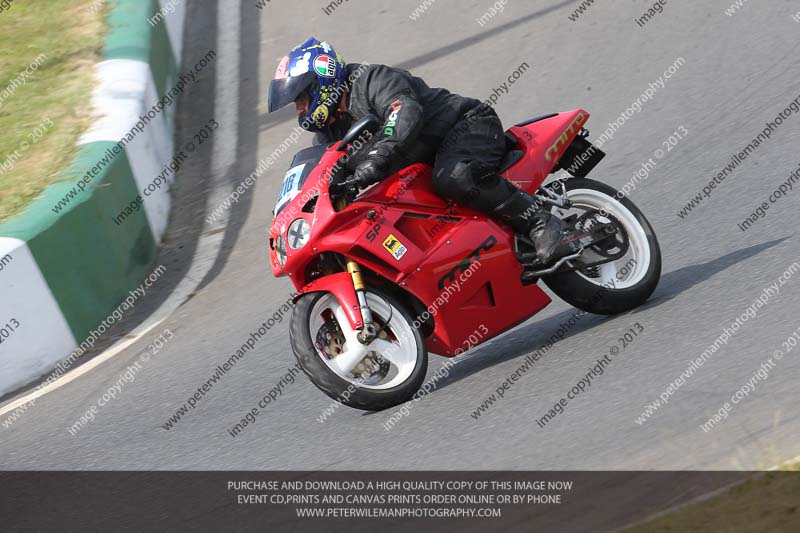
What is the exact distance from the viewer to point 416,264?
18.1ft

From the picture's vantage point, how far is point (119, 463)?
227 inches

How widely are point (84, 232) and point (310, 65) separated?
9.90 feet

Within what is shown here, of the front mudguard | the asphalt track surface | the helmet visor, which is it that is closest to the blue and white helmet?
the helmet visor

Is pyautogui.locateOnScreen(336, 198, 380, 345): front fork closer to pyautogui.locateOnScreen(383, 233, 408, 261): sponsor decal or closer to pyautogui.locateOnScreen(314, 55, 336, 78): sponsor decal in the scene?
pyautogui.locateOnScreen(383, 233, 408, 261): sponsor decal

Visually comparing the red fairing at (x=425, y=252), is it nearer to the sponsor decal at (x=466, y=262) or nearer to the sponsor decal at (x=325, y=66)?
the sponsor decal at (x=466, y=262)

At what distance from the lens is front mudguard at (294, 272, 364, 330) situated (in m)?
5.32

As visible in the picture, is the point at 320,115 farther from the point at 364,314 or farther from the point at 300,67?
the point at 364,314

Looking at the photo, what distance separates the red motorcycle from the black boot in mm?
52

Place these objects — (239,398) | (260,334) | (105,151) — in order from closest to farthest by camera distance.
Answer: (239,398), (260,334), (105,151)

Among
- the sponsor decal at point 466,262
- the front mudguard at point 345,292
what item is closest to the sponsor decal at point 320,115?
the front mudguard at point 345,292

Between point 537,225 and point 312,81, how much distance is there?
1435 mm

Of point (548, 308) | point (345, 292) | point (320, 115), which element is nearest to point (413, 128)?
point (320, 115)
